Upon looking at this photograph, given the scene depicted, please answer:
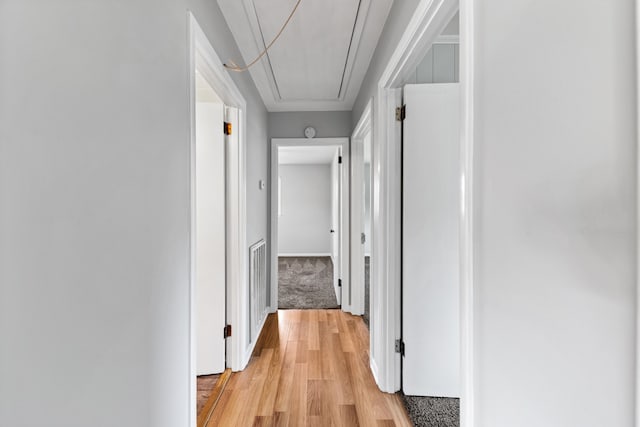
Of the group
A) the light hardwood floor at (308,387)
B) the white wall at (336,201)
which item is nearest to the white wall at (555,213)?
the light hardwood floor at (308,387)

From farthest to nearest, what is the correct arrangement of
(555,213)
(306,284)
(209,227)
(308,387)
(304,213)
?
(304,213) < (306,284) < (209,227) < (308,387) < (555,213)

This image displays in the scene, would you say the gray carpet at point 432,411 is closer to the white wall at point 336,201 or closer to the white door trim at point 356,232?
the white door trim at point 356,232

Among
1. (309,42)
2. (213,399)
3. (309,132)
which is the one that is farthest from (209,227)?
(309,132)

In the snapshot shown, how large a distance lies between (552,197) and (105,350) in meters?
1.12

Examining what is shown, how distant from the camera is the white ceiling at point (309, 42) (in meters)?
1.84

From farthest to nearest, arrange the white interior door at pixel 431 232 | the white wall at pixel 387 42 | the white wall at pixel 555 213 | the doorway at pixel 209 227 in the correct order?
the doorway at pixel 209 227, the white interior door at pixel 431 232, the white wall at pixel 387 42, the white wall at pixel 555 213

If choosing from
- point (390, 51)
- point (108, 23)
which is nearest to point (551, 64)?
point (108, 23)

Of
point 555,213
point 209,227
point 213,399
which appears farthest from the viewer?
point 209,227

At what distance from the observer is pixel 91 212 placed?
0.76 m

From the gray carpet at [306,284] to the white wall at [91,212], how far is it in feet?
9.46

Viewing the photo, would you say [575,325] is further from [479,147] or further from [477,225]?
[479,147]

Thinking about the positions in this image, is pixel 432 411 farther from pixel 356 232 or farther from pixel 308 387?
pixel 356 232

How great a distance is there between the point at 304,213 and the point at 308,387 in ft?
20.1

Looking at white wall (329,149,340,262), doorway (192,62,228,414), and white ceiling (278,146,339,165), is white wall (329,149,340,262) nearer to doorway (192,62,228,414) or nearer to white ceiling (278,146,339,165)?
white ceiling (278,146,339,165)
